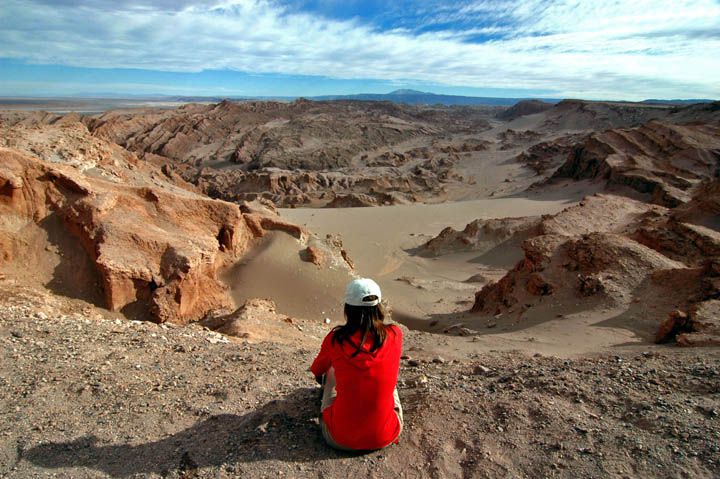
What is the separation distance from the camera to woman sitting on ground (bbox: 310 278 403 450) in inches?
97.8

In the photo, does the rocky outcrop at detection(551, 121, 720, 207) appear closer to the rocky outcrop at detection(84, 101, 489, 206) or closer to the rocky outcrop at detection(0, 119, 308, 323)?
the rocky outcrop at detection(84, 101, 489, 206)

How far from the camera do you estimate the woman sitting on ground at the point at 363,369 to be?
2.48m

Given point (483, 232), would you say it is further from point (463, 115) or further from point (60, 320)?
point (463, 115)

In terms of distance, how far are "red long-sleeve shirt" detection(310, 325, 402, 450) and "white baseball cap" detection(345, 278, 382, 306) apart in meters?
0.18

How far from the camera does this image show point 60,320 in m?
4.70

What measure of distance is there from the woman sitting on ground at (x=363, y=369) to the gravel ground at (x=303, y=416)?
0.57ft

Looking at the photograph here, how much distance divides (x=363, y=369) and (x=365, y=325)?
8.7 inches

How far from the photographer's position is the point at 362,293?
246 cm

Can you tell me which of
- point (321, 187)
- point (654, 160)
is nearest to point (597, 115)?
point (654, 160)

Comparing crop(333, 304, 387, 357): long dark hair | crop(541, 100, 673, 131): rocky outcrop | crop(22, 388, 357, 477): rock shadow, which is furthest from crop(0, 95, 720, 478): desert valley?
crop(541, 100, 673, 131): rocky outcrop

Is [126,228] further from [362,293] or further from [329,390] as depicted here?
[362,293]

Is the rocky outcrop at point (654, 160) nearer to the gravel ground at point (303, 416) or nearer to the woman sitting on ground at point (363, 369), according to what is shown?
the gravel ground at point (303, 416)

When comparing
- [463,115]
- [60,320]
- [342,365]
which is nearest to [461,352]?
[342,365]

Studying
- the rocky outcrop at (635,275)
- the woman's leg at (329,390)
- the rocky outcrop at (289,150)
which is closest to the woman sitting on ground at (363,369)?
the woman's leg at (329,390)
